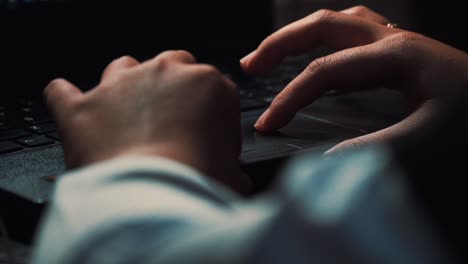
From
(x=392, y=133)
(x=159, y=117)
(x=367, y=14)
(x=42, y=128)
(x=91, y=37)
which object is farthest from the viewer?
(x=91, y=37)

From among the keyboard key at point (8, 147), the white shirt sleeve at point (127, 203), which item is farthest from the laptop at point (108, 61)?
the white shirt sleeve at point (127, 203)

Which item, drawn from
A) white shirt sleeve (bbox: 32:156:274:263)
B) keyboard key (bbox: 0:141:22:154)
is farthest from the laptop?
white shirt sleeve (bbox: 32:156:274:263)

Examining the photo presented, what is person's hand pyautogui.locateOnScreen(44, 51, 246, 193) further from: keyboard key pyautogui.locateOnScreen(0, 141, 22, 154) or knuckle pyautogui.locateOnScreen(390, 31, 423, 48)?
knuckle pyautogui.locateOnScreen(390, 31, 423, 48)

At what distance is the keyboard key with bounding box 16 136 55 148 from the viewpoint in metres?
0.63

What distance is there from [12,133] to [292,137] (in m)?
0.26

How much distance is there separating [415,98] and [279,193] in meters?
0.42

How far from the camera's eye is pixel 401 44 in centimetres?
66

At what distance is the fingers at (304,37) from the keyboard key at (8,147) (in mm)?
251

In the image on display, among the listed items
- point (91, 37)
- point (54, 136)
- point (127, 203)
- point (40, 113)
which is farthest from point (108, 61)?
point (127, 203)

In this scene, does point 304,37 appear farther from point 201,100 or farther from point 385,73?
point 201,100

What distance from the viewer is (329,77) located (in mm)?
654

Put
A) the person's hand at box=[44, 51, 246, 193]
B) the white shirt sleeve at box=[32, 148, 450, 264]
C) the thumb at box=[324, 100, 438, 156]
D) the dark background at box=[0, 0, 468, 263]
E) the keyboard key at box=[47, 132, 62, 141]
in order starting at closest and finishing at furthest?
the white shirt sleeve at box=[32, 148, 450, 264] < the person's hand at box=[44, 51, 246, 193] < the thumb at box=[324, 100, 438, 156] < the keyboard key at box=[47, 132, 62, 141] < the dark background at box=[0, 0, 468, 263]

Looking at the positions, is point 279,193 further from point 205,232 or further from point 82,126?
point 82,126

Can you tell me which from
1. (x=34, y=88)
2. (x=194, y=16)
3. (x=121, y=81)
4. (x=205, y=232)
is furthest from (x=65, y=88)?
(x=194, y=16)
